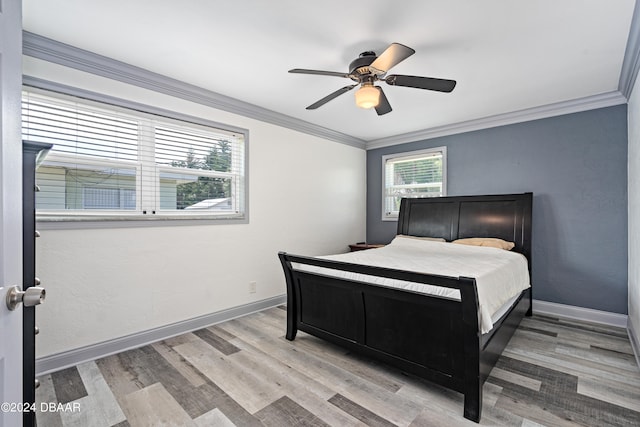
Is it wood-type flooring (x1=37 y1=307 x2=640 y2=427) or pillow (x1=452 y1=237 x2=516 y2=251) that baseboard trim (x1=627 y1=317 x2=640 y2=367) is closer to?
wood-type flooring (x1=37 y1=307 x2=640 y2=427)

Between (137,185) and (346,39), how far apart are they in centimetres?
220

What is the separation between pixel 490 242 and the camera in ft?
11.5

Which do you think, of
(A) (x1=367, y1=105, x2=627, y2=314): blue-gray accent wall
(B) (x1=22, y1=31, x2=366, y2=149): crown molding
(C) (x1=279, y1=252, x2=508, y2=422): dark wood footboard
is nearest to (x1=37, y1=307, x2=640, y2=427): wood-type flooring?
(C) (x1=279, y1=252, x2=508, y2=422): dark wood footboard

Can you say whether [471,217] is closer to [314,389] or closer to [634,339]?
[634,339]

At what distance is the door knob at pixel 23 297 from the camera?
2.61 feet

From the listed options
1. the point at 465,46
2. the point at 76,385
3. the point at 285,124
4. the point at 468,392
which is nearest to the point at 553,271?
the point at 468,392

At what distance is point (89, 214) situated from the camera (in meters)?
2.48

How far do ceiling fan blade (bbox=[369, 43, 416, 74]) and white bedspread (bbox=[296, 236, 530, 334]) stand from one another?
1513 millimetres

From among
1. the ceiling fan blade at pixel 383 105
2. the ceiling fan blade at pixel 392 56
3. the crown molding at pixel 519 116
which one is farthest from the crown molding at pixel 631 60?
the ceiling fan blade at pixel 383 105

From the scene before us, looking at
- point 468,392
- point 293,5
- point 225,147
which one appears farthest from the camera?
point 225,147

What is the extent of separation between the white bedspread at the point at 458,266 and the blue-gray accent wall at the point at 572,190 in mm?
624

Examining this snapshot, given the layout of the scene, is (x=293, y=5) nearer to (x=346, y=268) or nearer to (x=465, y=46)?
(x=465, y=46)

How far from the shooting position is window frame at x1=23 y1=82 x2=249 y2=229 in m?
2.30

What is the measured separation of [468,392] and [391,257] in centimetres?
155
